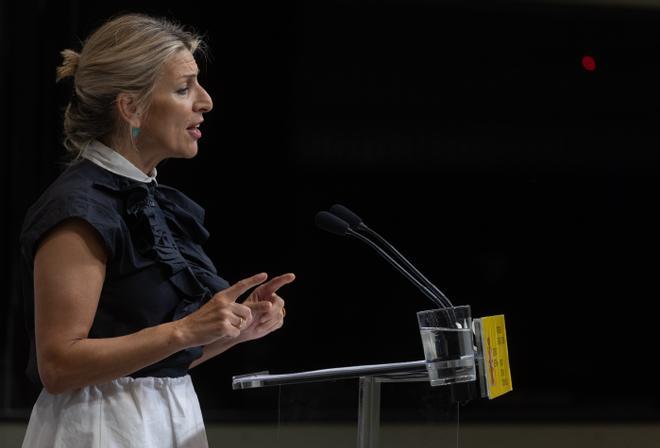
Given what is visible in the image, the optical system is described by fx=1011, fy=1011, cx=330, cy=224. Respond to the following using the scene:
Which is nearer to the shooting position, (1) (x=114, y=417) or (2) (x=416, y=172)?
(1) (x=114, y=417)

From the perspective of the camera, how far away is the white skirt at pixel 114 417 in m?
1.41

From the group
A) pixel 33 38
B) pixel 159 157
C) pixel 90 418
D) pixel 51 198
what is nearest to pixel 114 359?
pixel 90 418

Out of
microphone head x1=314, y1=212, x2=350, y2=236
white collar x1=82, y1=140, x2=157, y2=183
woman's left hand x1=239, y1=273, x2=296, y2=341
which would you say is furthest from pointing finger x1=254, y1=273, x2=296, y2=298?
white collar x1=82, y1=140, x2=157, y2=183

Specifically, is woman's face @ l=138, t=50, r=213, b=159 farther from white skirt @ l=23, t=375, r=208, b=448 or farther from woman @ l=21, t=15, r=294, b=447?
white skirt @ l=23, t=375, r=208, b=448

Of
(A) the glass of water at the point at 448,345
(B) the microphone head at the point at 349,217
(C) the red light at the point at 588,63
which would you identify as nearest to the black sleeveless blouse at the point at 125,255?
(B) the microphone head at the point at 349,217

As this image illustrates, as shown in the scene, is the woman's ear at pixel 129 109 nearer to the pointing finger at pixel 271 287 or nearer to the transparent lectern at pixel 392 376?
the pointing finger at pixel 271 287

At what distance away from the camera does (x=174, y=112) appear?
159 cm

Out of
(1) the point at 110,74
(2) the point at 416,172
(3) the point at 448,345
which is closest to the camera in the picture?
(3) the point at 448,345

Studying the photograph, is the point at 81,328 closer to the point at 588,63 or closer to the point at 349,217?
the point at 349,217

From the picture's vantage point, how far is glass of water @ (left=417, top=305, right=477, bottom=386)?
1.42 metres

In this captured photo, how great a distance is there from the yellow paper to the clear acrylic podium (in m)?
0.09

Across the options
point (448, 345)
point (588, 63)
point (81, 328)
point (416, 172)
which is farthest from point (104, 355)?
point (588, 63)

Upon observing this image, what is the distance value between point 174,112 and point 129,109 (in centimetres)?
8

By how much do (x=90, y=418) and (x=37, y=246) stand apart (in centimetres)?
25
